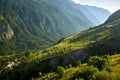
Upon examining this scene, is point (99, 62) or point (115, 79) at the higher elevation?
point (99, 62)

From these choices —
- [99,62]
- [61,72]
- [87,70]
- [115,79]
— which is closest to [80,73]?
Result: [87,70]

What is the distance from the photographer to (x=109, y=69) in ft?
422

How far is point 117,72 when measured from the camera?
119m

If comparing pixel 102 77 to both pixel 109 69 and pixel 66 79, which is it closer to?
pixel 109 69

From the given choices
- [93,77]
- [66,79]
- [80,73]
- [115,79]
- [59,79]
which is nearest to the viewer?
[115,79]

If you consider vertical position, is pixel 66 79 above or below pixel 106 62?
below

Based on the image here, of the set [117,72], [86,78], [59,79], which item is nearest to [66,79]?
[59,79]

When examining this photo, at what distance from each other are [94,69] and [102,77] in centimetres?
1267

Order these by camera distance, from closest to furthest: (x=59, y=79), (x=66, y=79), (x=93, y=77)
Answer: (x=93, y=77) < (x=66, y=79) < (x=59, y=79)

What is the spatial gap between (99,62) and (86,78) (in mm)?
15477

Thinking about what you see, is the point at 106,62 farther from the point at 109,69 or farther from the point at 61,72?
the point at 61,72

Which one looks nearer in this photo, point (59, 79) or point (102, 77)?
point (102, 77)

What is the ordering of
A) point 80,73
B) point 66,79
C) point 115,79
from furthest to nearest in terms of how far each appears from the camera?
point 66,79 → point 80,73 → point 115,79

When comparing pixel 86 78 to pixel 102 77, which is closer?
pixel 102 77
